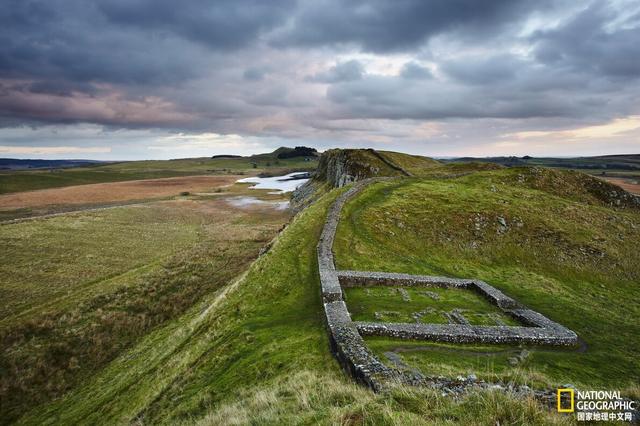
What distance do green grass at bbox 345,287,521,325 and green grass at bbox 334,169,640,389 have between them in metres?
4.25

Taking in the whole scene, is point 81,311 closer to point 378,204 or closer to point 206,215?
point 378,204

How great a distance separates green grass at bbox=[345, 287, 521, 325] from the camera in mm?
19938

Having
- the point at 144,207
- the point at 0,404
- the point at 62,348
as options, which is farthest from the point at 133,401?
the point at 144,207

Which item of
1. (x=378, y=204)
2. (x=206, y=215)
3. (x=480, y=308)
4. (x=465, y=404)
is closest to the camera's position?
(x=465, y=404)

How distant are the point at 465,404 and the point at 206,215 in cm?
7904

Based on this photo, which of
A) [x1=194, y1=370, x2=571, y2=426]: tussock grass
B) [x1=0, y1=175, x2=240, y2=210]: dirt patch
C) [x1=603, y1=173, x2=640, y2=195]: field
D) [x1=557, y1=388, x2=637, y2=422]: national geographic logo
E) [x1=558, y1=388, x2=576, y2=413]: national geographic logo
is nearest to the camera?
[x1=194, y1=370, x2=571, y2=426]: tussock grass

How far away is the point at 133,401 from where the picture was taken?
693 inches

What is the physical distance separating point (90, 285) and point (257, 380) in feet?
99.7

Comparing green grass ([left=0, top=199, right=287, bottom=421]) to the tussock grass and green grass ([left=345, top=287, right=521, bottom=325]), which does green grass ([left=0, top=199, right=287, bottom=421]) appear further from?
the tussock grass

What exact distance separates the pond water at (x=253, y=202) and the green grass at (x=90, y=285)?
27.0 meters

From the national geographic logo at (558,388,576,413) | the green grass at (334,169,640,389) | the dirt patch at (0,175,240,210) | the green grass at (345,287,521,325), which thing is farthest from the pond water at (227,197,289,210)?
the national geographic logo at (558,388,576,413)

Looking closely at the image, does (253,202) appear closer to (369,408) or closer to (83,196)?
(83,196)

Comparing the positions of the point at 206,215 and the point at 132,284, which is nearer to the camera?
the point at 132,284

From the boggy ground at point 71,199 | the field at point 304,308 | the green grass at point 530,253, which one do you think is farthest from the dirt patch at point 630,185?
the boggy ground at point 71,199
